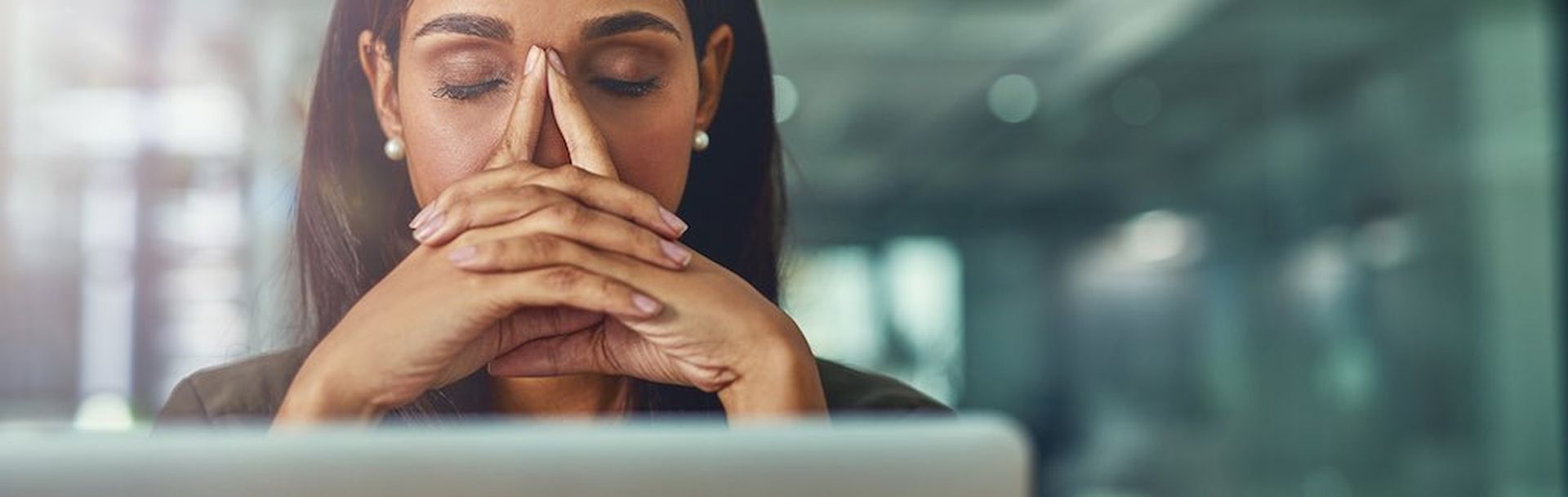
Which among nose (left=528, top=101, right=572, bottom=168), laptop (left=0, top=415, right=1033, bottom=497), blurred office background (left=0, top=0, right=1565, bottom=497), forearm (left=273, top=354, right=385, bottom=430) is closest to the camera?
laptop (left=0, top=415, right=1033, bottom=497)

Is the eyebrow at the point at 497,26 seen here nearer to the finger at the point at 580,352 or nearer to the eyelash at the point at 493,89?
the eyelash at the point at 493,89

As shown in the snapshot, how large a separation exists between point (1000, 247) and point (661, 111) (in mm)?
3606

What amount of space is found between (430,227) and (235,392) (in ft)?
0.77

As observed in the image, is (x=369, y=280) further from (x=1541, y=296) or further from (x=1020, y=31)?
(x=1541, y=296)

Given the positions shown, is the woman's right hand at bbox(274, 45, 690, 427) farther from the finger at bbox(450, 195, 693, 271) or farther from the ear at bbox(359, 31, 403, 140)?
the ear at bbox(359, 31, 403, 140)

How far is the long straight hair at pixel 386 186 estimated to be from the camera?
124 cm

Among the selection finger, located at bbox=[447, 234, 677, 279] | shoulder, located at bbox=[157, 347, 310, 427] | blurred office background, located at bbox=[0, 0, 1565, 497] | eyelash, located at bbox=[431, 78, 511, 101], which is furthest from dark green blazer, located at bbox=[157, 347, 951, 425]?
blurred office background, located at bbox=[0, 0, 1565, 497]

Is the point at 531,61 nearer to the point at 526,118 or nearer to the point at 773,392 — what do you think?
the point at 526,118

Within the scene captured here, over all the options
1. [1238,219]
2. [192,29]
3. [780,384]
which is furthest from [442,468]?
[1238,219]

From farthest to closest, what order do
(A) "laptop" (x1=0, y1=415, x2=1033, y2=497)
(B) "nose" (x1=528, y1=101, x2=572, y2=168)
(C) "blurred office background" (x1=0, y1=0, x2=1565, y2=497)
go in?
(C) "blurred office background" (x1=0, y1=0, x2=1565, y2=497)
(B) "nose" (x1=528, y1=101, x2=572, y2=168)
(A) "laptop" (x1=0, y1=415, x2=1033, y2=497)

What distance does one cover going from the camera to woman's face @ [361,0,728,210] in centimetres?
122

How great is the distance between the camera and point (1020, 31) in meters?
4.65

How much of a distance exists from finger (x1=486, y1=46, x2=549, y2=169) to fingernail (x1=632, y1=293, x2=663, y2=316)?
5.9 inches

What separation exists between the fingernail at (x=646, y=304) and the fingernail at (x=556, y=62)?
202mm
